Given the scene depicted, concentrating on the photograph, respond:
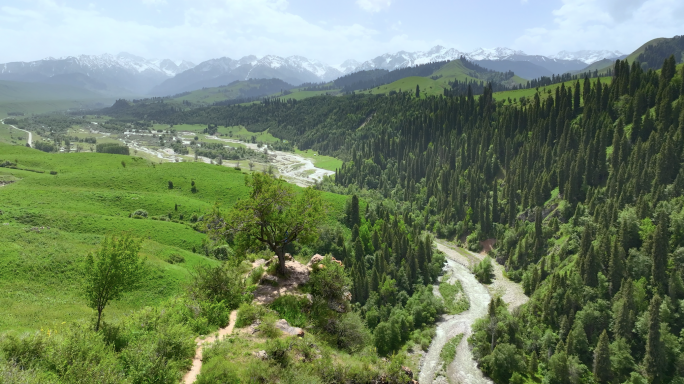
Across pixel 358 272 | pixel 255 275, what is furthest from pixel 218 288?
pixel 358 272

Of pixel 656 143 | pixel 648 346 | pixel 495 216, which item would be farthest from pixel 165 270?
pixel 656 143

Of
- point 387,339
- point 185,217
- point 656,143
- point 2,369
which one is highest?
point 656,143

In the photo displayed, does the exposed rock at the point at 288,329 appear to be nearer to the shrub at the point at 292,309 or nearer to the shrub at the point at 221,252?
the shrub at the point at 292,309

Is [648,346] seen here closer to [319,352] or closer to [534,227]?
[534,227]

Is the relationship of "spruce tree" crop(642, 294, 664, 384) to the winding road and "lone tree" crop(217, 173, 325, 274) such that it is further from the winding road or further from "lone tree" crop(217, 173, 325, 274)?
"lone tree" crop(217, 173, 325, 274)

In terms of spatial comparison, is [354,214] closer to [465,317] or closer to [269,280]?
[465,317]

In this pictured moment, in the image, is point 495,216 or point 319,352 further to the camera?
point 495,216
